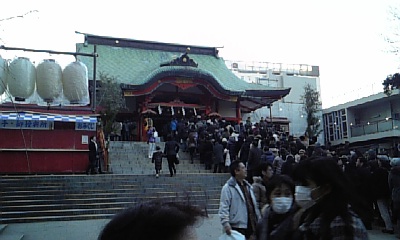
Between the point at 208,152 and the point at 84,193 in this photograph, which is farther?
the point at 208,152

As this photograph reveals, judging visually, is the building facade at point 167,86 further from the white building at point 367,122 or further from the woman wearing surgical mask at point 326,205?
the woman wearing surgical mask at point 326,205

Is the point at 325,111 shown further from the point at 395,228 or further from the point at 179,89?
the point at 395,228

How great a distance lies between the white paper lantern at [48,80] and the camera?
13.0m

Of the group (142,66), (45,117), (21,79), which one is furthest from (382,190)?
(142,66)

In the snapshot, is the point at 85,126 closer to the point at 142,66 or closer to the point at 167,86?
the point at 167,86

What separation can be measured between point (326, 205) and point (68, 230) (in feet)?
25.3

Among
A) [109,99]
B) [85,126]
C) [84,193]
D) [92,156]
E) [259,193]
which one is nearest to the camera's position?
[259,193]

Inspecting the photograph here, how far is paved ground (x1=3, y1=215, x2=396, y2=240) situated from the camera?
8.39 metres

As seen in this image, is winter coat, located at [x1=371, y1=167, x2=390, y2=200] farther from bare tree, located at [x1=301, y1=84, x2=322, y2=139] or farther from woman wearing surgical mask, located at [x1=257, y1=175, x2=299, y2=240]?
bare tree, located at [x1=301, y1=84, x2=322, y2=139]

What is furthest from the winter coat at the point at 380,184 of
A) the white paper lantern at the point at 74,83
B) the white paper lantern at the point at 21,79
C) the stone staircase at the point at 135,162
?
the white paper lantern at the point at 21,79

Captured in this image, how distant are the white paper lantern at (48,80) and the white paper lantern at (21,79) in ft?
0.78

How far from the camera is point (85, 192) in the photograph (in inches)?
486

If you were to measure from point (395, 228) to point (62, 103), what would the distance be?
10.3 meters

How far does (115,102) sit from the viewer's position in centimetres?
2306
